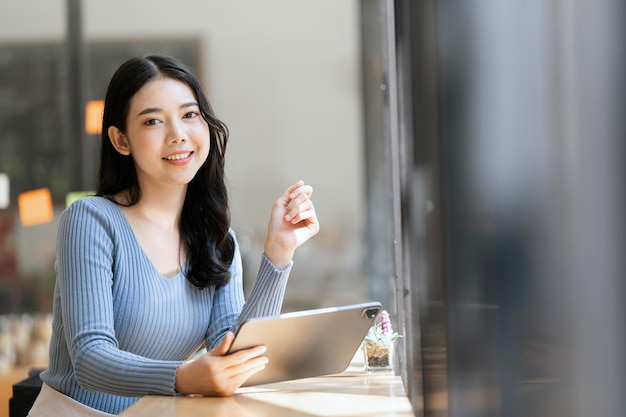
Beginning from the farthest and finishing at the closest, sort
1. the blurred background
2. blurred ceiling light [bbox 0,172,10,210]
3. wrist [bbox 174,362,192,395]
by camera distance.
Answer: blurred ceiling light [bbox 0,172,10,210] < wrist [bbox 174,362,192,395] < the blurred background

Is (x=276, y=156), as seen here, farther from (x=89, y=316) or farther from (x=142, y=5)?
(x=89, y=316)

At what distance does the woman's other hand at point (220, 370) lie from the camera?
4.55 ft

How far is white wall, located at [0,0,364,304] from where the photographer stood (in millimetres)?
5215

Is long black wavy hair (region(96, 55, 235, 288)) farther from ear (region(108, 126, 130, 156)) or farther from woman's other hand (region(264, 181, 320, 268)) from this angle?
woman's other hand (region(264, 181, 320, 268))

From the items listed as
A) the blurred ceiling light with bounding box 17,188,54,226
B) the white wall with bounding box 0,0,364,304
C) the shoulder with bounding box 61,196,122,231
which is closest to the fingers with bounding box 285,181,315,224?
the shoulder with bounding box 61,196,122,231

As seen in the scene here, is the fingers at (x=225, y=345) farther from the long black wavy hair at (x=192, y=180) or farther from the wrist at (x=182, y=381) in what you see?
the long black wavy hair at (x=192, y=180)

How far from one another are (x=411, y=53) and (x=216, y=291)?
68 centimetres

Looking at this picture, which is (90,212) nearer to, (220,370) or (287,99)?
(220,370)

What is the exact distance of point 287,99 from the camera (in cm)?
530

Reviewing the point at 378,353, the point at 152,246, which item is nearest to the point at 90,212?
the point at 152,246

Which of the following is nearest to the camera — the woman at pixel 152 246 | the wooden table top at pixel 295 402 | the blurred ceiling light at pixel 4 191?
the wooden table top at pixel 295 402

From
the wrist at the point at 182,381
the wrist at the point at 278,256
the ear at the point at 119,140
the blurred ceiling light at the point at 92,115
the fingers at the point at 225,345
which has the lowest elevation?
the wrist at the point at 182,381

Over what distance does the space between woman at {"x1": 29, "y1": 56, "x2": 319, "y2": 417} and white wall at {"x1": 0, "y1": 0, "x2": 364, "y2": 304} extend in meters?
3.36

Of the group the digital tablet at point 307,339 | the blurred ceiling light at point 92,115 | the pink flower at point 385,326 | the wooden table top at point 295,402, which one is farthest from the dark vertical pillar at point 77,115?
the digital tablet at point 307,339
